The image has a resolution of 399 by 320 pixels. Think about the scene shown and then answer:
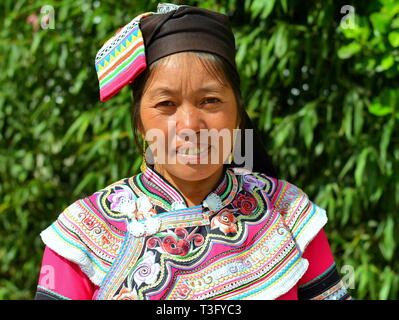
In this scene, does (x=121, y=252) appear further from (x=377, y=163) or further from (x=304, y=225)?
(x=377, y=163)

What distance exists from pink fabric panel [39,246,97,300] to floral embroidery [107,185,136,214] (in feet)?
0.49

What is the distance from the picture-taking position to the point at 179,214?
3.73ft

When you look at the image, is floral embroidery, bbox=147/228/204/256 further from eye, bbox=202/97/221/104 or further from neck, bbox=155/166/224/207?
eye, bbox=202/97/221/104

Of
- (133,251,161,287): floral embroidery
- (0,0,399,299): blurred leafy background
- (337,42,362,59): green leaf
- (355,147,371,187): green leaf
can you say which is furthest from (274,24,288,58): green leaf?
(133,251,161,287): floral embroidery

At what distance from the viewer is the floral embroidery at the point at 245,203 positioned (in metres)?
1.20

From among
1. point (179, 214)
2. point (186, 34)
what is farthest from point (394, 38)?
point (179, 214)

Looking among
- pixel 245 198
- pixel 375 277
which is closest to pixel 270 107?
pixel 375 277

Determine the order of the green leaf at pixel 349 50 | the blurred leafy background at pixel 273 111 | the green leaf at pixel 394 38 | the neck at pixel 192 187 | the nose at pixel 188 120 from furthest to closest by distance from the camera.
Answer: the blurred leafy background at pixel 273 111 → the green leaf at pixel 349 50 → the green leaf at pixel 394 38 → the neck at pixel 192 187 → the nose at pixel 188 120

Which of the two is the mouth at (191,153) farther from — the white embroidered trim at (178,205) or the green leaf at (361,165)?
the green leaf at (361,165)

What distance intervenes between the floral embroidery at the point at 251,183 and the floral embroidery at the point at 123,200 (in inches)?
10.4

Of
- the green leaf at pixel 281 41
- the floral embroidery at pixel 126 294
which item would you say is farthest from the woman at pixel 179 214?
the green leaf at pixel 281 41

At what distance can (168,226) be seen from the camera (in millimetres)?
1119

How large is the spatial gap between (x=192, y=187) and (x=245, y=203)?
127 millimetres

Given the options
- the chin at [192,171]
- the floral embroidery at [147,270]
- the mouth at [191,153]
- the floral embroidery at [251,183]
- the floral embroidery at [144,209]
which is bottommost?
the floral embroidery at [147,270]
